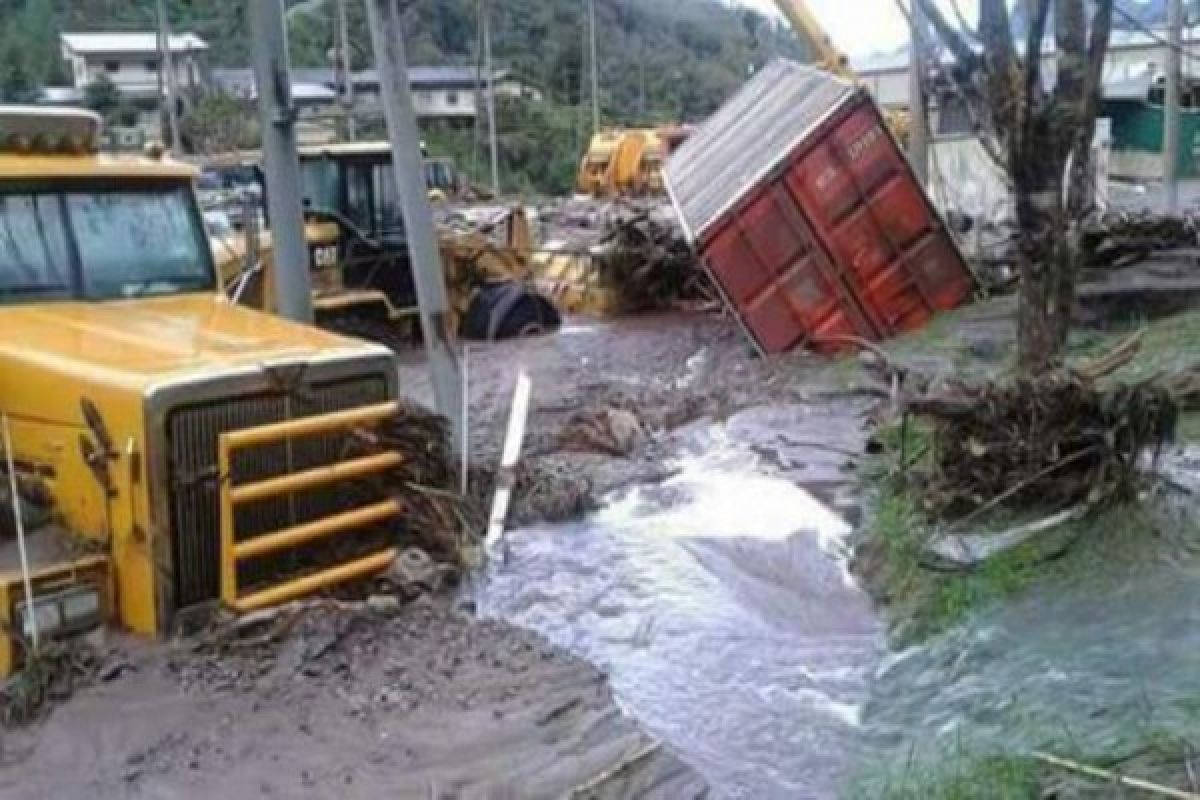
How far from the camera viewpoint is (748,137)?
19.5 metres

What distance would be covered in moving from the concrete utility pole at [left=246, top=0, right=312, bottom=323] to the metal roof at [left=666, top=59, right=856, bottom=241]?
722cm

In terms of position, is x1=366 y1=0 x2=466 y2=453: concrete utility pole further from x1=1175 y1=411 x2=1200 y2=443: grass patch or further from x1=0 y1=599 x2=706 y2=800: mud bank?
x1=1175 y1=411 x2=1200 y2=443: grass patch

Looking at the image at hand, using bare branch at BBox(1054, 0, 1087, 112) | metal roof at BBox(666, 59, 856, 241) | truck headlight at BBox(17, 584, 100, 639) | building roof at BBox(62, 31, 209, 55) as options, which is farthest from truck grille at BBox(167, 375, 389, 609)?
building roof at BBox(62, 31, 209, 55)

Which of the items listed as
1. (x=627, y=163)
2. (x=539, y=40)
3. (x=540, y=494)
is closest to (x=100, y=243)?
(x=540, y=494)

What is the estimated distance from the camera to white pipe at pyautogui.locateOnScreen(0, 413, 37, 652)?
6.71m

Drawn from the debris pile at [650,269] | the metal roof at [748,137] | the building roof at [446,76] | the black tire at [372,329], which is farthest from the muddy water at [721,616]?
the building roof at [446,76]

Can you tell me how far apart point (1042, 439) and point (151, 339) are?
4626mm

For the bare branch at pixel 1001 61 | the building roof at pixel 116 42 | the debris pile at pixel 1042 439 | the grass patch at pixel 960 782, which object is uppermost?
the building roof at pixel 116 42

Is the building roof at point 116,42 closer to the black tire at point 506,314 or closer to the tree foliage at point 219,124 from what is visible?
the tree foliage at point 219,124

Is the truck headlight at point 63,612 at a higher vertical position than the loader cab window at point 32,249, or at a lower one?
lower

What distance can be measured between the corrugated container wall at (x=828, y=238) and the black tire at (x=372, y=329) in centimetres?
474

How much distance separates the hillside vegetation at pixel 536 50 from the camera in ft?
226

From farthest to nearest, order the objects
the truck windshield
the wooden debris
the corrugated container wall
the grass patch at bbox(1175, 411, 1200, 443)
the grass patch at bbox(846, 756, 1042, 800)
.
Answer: the corrugated container wall
the grass patch at bbox(1175, 411, 1200, 443)
the wooden debris
the truck windshield
the grass patch at bbox(846, 756, 1042, 800)

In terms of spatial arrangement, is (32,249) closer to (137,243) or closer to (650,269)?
(137,243)
